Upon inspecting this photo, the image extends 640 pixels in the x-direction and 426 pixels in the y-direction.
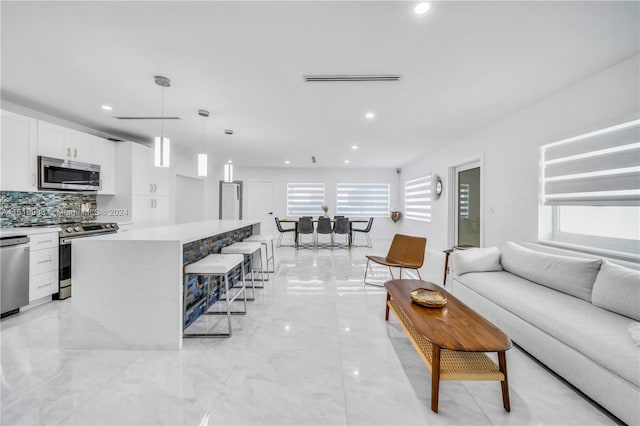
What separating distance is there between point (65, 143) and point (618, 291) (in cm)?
600

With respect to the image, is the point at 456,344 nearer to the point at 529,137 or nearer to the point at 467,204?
the point at 529,137

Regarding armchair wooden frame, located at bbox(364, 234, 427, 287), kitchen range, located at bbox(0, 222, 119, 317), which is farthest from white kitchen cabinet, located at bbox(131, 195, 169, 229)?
armchair wooden frame, located at bbox(364, 234, 427, 287)

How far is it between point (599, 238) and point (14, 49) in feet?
18.0

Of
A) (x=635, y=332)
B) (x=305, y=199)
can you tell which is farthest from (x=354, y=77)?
(x=305, y=199)

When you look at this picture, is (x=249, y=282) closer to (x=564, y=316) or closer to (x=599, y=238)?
(x=564, y=316)

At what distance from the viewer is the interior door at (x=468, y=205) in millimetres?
4527

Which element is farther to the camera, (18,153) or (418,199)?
(418,199)

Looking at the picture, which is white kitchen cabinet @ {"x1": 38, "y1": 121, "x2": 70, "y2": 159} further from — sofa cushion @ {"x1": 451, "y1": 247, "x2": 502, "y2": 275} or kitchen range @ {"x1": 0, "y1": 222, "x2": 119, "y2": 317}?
sofa cushion @ {"x1": 451, "y1": 247, "x2": 502, "y2": 275}

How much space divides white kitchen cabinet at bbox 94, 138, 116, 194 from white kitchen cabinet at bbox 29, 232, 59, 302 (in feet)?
4.24

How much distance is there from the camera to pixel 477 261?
3113 millimetres

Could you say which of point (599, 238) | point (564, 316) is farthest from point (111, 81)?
point (599, 238)

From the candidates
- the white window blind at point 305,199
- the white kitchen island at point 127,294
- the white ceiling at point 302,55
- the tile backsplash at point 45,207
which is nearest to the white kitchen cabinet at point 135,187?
the tile backsplash at point 45,207

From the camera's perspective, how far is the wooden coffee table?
4.90 feet

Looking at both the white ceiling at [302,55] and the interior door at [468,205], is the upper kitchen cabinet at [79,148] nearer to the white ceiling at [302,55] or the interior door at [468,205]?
the white ceiling at [302,55]
